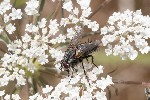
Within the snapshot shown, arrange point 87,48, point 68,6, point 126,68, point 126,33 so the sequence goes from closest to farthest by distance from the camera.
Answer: point 87,48, point 126,33, point 68,6, point 126,68

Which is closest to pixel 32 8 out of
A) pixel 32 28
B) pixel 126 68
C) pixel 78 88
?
pixel 32 28

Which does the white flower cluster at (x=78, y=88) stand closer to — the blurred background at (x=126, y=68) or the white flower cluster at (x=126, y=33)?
the white flower cluster at (x=126, y=33)

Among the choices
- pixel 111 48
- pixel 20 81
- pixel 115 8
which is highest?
pixel 115 8

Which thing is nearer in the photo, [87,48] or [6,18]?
[87,48]

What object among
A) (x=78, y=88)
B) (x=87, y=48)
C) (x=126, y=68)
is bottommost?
(x=78, y=88)

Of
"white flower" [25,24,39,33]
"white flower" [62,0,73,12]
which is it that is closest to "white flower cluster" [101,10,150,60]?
"white flower" [62,0,73,12]

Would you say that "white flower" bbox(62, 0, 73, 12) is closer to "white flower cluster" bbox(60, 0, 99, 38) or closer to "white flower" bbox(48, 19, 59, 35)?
"white flower cluster" bbox(60, 0, 99, 38)

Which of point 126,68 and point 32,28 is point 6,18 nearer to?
point 32,28

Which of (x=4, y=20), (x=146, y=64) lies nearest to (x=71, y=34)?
(x=4, y=20)

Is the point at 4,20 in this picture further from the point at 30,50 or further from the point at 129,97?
the point at 129,97
